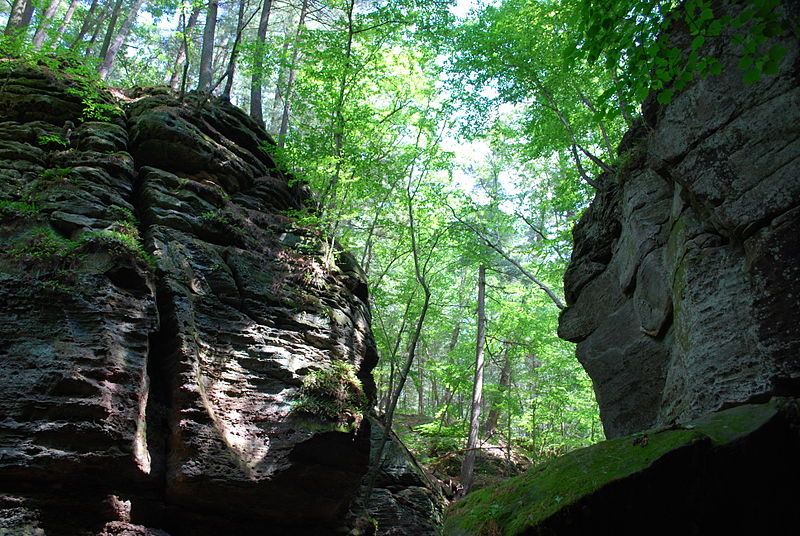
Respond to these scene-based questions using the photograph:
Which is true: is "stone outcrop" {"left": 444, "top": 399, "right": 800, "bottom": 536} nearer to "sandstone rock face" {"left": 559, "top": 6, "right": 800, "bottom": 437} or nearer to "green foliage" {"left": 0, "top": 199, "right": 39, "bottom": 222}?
"sandstone rock face" {"left": 559, "top": 6, "right": 800, "bottom": 437}

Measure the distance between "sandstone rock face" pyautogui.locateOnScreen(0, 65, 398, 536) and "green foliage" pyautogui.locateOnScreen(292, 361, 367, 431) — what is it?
12cm

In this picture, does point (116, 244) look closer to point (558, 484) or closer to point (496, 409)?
point (558, 484)

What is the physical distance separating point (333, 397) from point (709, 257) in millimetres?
5829

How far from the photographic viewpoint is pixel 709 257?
552 cm

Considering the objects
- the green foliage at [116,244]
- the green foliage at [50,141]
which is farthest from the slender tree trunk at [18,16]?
the green foliage at [116,244]

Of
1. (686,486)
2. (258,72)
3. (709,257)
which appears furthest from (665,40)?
(258,72)

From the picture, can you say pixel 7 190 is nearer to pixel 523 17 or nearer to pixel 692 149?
pixel 692 149

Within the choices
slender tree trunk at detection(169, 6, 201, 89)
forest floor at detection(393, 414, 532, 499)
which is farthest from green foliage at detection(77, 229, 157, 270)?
forest floor at detection(393, 414, 532, 499)

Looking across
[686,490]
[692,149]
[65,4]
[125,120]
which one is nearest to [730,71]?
[692,149]

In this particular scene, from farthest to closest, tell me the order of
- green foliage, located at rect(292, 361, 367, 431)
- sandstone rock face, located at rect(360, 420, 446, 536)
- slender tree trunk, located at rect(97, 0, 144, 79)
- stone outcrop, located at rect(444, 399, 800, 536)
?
1. slender tree trunk, located at rect(97, 0, 144, 79)
2. sandstone rock face, located at rect(360, 420, 446, 536)
3. green foliage, located at rect(292, 361, 367, 431)
4. stone outcrop, located at rect(444, 399, 800, 536)

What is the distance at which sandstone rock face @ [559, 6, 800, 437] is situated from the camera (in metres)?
4.55

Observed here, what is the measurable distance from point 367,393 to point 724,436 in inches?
265

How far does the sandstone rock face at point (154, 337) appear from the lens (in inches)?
194

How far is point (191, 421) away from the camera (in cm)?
598
